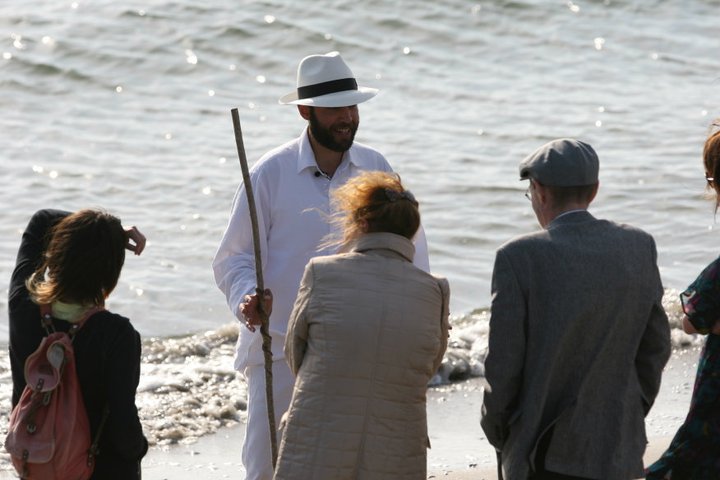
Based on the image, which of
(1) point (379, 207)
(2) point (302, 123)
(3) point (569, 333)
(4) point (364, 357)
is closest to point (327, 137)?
(1) point (379, 207)

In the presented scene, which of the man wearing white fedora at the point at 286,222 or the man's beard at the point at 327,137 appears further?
the man's beard at the point at 327,137

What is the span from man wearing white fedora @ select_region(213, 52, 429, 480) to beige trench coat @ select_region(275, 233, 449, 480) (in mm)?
995

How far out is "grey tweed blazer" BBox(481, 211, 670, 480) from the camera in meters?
3.68

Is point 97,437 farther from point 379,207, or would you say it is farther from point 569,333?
point 569,333

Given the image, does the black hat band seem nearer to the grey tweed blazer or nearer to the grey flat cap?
the grey flat cap

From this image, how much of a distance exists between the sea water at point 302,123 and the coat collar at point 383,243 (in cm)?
369

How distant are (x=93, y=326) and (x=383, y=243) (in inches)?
34.9

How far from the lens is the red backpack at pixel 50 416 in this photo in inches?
145

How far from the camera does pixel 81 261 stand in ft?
12.4

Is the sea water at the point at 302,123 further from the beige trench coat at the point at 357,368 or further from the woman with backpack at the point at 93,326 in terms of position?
the beige trench coat at the point at 357,368

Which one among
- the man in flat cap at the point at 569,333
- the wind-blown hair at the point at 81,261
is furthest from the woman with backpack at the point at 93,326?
the man in flat cap at the point at 569,333

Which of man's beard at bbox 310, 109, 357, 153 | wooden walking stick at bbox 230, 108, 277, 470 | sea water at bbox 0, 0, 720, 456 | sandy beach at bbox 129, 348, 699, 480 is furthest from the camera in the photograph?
sea water at bbox 0, 0, 720, 456

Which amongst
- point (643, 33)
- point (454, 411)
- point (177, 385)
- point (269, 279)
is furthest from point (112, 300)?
point (643, 33)

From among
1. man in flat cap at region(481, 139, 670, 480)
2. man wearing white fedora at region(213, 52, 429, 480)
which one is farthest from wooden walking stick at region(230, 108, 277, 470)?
man in flat cap at region(481, 139, 670, 480)
